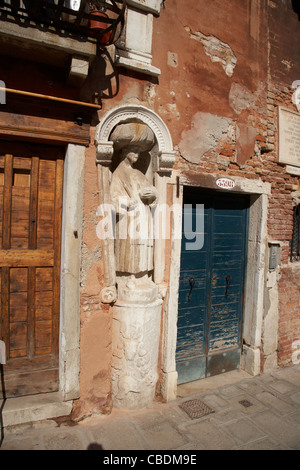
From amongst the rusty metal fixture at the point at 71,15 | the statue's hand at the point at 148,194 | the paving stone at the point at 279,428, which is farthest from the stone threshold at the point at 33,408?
the rusty metal fixture at the point at 71,15

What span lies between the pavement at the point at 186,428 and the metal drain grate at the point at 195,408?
1 cm

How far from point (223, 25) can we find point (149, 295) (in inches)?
138

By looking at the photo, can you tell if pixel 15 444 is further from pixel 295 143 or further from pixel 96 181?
pixel 295 143

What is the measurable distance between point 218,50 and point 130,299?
325 cm

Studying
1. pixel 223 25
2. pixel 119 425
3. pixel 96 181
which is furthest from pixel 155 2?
pixel 119 425

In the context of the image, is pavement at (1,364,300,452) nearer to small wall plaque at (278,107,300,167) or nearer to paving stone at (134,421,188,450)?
paving stone at (134,421,188,450)

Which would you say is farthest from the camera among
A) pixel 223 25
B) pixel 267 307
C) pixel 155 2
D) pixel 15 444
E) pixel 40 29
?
pixel 267 307

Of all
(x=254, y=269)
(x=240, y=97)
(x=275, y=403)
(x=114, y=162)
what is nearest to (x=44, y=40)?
(x=114, y=162)

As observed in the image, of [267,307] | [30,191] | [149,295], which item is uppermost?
[30,191]

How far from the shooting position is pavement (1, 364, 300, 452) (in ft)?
9.00

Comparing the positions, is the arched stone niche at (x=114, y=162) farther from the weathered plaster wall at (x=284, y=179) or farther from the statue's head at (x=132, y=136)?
the weathered plaster wall at (x=284, y=179)

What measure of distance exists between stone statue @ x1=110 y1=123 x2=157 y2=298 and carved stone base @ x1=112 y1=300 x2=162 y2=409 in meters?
0.30

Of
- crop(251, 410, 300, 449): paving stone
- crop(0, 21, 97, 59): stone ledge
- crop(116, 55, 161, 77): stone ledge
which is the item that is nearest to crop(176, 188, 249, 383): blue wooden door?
crop(251, 410, 300, 449): paving stone
